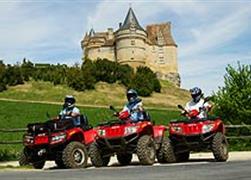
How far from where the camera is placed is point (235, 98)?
33625 mm

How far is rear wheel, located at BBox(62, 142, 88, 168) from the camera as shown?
13.4m

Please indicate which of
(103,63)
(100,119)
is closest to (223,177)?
(100,119)

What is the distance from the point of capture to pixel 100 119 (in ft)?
169

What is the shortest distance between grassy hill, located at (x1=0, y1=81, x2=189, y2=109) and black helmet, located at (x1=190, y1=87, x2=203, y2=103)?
5003 centimetres

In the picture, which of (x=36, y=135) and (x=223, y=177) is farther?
(x=36, y=135)

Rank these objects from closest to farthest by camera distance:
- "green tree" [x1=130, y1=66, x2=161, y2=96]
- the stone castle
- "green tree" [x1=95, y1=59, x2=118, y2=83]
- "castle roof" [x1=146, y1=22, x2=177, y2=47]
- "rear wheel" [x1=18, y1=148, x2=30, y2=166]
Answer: "rear wheel" [x1=18, y1=148, x2=30, y2=166] < "green tree" [x1=130, y1=66, x2=161, y2=96] < "green tree" [x1=95, y1=59, x2=118, y2=83] < the stone castle < "castle roof" [x1=146, y1=22, x2=177, y2=47]

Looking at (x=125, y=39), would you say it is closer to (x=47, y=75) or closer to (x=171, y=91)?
(x=171, y=91)

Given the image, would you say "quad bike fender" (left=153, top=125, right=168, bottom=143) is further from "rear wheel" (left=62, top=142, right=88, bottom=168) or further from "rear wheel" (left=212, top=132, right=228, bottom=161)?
"rear wheel" (left=62, top=142, right=88, bottom=168)

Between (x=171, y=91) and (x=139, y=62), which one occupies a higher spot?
(x=139, y=62)

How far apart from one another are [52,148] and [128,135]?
179 cm

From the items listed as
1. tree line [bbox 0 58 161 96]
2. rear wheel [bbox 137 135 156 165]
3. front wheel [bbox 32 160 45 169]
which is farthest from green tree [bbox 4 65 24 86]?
rear wheel [bbox 137 135 156 165]

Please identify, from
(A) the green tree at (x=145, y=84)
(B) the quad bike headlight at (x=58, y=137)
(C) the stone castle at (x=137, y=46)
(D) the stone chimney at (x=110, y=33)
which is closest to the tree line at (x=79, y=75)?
(A) the green tree at (x=145, y=84)

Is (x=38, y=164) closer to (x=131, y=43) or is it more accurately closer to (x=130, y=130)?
(x=130, y=130)

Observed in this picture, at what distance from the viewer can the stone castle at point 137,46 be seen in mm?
113562
